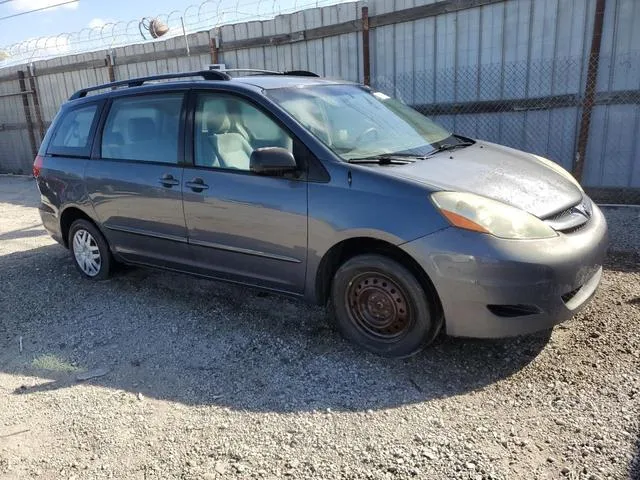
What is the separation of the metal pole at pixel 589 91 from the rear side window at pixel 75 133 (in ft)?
18.1

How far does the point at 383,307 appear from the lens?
3.41 metres

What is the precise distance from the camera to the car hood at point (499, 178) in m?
3.21

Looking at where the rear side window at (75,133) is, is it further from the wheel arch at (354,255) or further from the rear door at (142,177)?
the wheel arch at (354,255)

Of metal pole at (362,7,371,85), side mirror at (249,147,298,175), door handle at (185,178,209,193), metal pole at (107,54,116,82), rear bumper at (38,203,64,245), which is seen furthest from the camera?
metal pole at (107,54,116,82)

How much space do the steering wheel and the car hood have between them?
454mm

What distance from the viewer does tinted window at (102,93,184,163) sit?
14.1 feet

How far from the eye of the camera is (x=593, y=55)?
6340mm

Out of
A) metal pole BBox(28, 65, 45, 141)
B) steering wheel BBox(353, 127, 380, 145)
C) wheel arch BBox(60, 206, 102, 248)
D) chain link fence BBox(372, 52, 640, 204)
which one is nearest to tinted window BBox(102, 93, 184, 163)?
wheel arch BBox(60, 206, 102, 248)

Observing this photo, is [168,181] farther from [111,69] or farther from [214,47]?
[111,69]

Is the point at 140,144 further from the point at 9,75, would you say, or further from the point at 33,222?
the point at 9,75

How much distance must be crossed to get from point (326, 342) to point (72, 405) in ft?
5.33

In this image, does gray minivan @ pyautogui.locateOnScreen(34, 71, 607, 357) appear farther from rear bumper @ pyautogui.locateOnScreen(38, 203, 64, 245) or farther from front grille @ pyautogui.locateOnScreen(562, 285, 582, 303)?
rear bumper @ pyautogui.locateOnScreen(38, 203, 64, 245)

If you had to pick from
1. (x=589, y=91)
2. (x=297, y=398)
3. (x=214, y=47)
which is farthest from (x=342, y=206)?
(x=214, y=47)

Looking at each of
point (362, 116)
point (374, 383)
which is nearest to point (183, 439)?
point (374, 383)
